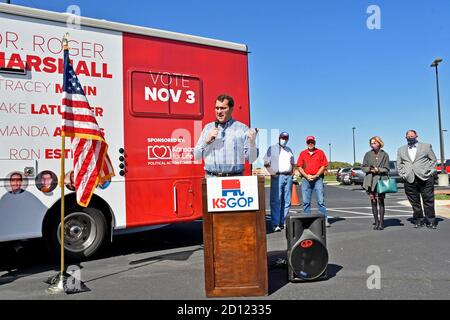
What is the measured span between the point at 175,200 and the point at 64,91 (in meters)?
2.34

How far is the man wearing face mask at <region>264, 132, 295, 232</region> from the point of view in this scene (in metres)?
8.39

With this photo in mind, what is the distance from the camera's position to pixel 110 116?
5984mm

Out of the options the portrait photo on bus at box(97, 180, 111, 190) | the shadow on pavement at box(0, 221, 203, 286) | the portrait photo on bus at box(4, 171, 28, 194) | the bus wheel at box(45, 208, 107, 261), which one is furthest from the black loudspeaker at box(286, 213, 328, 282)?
the portrait photo on bus at box(4, 171, 28, 194)

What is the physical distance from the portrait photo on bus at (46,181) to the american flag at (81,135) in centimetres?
73

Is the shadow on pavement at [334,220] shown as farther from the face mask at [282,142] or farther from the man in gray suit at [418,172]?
the face mask at [282,142]

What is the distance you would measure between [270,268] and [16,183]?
325cm

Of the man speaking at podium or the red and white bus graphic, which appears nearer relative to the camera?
the red and white bus graphic

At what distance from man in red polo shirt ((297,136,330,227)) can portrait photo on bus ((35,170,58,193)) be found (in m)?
4.69

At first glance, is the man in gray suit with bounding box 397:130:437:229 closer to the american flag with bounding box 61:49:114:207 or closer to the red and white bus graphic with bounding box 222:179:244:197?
the red and white bus graphic with bounding box 222:179:244:197

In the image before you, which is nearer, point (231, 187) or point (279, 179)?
point (231, 187)

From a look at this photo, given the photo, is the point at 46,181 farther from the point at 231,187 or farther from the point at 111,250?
the point at 231,187

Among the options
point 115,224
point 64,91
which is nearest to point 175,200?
point 115,224

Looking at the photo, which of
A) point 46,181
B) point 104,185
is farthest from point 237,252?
point 46,181

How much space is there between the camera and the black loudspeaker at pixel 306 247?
15.2 ft
